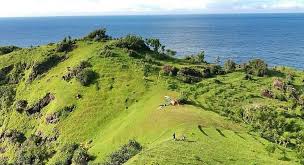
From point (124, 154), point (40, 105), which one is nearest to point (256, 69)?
point (40, 105)

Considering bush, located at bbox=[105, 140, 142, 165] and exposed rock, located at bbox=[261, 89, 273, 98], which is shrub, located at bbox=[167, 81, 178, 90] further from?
bush, located at bbox=[105, 140, 142, 165]

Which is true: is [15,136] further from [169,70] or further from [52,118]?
[169,70]

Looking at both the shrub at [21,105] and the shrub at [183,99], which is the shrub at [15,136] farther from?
the shrub at [183,99]

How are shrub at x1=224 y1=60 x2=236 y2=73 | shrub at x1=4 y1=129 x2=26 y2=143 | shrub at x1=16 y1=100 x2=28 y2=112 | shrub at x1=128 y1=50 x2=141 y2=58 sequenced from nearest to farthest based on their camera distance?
shrub at x1=4 y1=129 x2=26 y2=143 → shrub at x1=16 y1=100 x2=28 y2=112 → shrub at x1=128 y1=50 x2=141 y2=58 → shrub at x1=224 y1=60 x2=236 y2=73

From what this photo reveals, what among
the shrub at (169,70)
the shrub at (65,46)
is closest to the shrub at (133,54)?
the shrub at (169,70)

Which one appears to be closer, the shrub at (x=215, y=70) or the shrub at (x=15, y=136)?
the shrub at (x=15, y=136)

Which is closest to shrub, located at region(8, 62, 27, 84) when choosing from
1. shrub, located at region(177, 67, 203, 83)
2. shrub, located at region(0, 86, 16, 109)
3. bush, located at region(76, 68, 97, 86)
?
shrub, located at region(0, 86, 16, 109)
